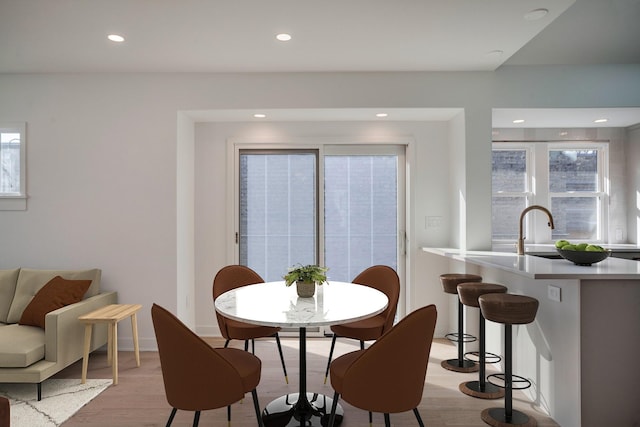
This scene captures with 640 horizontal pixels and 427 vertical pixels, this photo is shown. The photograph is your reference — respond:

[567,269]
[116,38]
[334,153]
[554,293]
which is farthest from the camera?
[334,153]

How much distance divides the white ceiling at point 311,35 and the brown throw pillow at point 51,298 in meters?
1.90

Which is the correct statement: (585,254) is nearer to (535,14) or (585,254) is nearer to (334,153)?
(535,14)

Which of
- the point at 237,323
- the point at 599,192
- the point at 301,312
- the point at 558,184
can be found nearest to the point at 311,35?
the point at 301,312

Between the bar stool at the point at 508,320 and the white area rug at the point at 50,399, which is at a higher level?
the bar stool at the point at 508,320

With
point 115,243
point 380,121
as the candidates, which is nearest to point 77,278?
point 115,243

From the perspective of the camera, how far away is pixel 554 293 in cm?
248

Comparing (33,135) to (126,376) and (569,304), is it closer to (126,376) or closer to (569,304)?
(126,376)

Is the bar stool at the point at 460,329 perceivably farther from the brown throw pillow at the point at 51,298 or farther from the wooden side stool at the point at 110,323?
the brown throw pillow at the point at 51,298

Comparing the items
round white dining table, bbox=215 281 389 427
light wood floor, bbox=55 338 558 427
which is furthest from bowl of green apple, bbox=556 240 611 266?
round white dining table, bbox=215 281 389 427

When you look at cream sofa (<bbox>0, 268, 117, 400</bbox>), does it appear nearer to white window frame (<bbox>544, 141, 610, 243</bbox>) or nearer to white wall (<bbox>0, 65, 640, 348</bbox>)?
white wall (<bbox>0, 65, 640, 348</bbox>)

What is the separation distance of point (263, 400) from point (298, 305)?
3.24 feet

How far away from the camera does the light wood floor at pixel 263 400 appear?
2.49 meters

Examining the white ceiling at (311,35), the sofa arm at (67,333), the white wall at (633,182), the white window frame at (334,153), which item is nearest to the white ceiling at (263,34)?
the white ceiling at (311,35)

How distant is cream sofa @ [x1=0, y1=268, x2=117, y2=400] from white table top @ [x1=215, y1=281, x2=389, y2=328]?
4.63 feet
